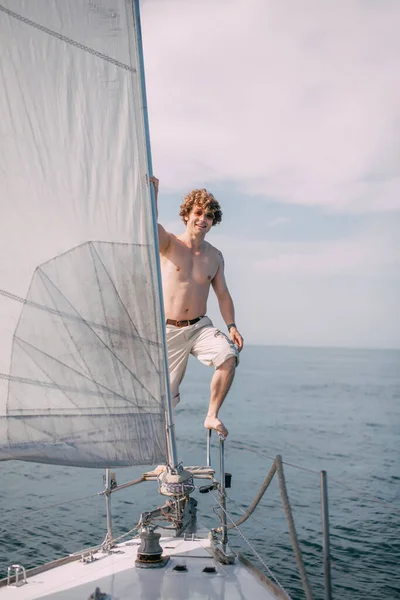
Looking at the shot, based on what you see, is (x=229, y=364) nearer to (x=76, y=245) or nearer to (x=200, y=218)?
(x=200, y=218)

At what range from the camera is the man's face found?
20.3ft

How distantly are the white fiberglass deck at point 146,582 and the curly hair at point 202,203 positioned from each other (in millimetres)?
3122

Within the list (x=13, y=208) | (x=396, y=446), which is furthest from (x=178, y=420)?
(x=13, y=208)

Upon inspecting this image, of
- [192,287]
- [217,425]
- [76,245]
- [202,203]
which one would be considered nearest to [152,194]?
Result: [76,245]

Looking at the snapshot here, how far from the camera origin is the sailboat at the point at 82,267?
4289 mm

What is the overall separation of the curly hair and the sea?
7.62ft

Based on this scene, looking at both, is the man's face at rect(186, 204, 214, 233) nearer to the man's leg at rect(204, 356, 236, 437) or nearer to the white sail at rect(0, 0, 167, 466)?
the man's leg at rect(204, 356, 236, 437)

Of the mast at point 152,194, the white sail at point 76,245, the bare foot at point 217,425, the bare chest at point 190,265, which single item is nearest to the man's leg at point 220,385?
the bare foot at point 217,425

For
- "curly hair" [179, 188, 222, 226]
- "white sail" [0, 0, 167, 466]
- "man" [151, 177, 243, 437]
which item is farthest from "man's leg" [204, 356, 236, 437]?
"curly hair" [179, 188, 222, 226]

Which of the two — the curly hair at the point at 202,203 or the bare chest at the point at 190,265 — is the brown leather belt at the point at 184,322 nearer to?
the bare chest at the point at 190,265

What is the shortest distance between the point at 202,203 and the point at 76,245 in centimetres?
200

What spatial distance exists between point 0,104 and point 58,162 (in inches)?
20.4

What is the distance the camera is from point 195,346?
6.22m

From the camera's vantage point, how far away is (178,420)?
98.9 ft
